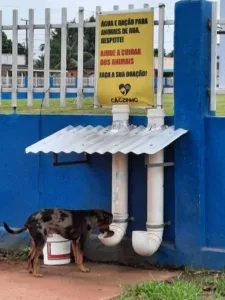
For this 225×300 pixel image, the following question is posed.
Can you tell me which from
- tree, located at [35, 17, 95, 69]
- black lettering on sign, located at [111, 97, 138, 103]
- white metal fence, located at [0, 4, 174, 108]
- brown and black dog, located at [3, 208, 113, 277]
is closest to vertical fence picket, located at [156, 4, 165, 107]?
white metal fence, located at [0, 4, 174, 108]

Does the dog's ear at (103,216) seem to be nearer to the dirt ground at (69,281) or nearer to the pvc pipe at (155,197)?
the pvc pipe at (155,197)

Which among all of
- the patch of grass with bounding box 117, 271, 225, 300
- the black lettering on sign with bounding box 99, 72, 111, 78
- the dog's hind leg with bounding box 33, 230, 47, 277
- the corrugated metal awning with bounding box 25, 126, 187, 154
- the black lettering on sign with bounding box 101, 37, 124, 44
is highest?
the black lettering on sign with bounding box 101, 37, 124, 44

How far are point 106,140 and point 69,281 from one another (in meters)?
1.44

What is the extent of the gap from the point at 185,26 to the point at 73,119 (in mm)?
1615

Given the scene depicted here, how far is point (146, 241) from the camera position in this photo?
6445mm

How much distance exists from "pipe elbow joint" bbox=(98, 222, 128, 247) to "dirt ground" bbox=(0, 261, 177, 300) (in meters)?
0.30

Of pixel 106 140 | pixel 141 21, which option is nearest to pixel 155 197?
pixel 106 140

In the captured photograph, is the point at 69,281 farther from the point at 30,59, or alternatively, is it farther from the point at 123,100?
the point at 30,59

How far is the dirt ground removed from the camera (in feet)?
19.2

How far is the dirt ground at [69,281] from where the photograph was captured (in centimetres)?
587

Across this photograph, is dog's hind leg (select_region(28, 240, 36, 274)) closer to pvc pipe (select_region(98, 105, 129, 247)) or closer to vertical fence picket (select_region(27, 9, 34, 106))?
pvc pipe (select_region(98, 105, 129, 247))

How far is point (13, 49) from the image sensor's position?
25.1 ft

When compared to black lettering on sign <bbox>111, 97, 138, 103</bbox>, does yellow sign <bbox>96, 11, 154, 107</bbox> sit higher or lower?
higher

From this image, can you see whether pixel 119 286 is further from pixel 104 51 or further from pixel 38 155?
pixel 104 51
